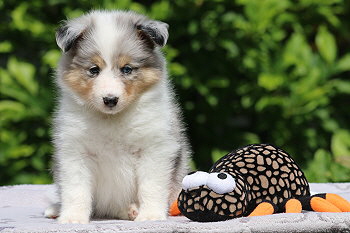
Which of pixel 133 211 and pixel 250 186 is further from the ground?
pixel 250 186

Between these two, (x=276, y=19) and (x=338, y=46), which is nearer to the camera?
(x=276, y=19)

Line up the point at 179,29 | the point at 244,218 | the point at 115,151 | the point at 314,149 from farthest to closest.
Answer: the point at 314,149
the point at 179,29
the point at 115,151
the point at 244,218

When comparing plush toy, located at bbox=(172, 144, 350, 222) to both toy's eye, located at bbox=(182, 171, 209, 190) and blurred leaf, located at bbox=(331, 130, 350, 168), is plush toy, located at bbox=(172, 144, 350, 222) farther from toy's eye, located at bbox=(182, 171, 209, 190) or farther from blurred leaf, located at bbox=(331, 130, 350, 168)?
blurred leaf, located at bbox=(331, 130, 350, 168)

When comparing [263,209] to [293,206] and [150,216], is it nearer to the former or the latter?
[293,206]

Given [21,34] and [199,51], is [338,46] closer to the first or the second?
[199,51]

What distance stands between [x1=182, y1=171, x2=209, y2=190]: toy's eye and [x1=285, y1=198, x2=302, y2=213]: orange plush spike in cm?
45

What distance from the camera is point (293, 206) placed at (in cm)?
336

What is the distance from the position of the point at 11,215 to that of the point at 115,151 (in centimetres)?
74

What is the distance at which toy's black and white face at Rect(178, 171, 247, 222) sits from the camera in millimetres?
3174

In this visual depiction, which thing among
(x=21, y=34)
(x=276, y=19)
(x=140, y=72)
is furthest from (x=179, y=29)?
(x=140, y=72)

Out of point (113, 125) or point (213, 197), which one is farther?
point (113, 125)

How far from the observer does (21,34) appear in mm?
5734

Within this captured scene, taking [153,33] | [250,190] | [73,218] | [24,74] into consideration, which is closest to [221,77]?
[24,74]

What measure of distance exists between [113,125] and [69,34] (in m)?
0.52
